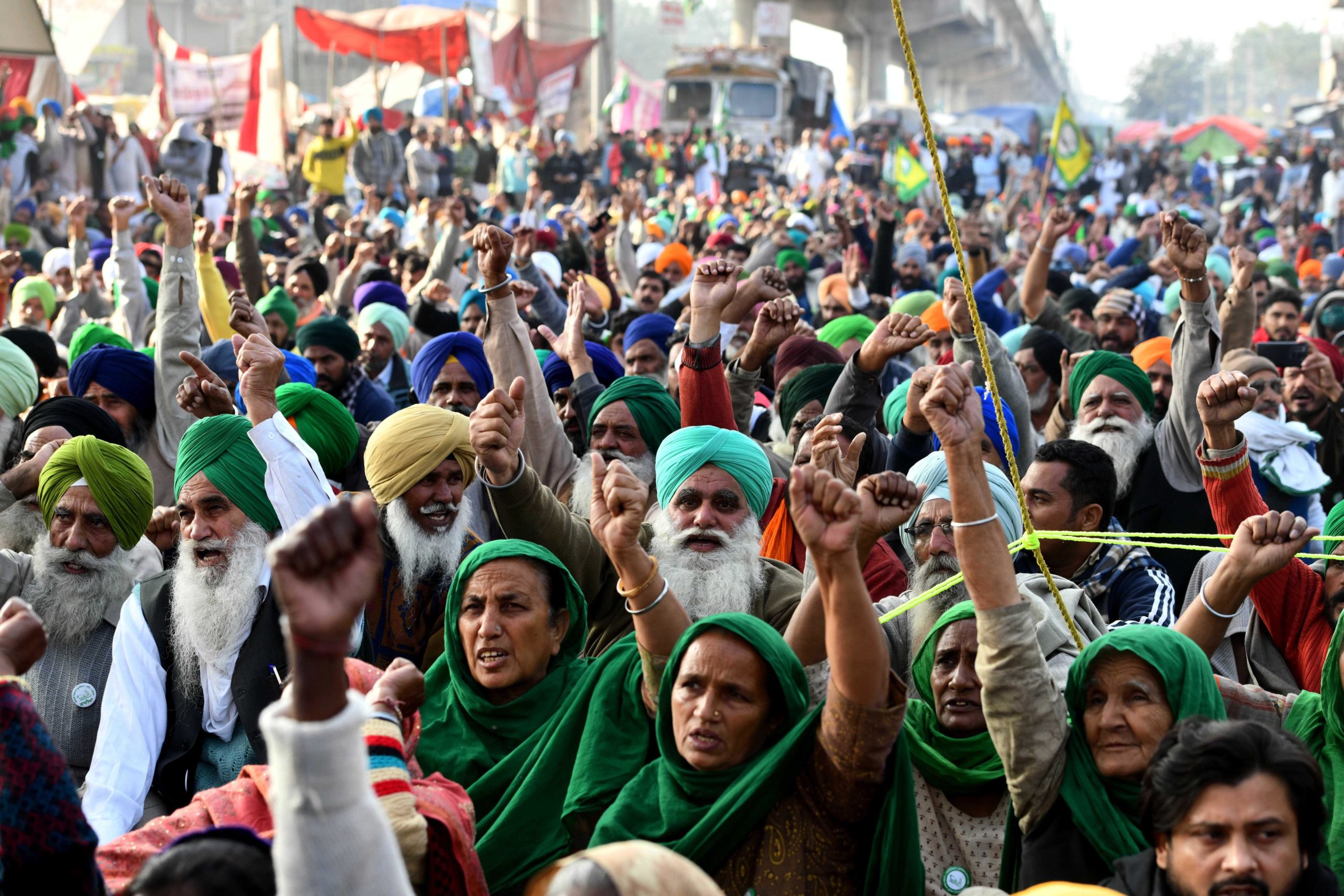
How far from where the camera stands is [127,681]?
10.7 ft

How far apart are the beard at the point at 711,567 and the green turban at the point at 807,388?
1598mm

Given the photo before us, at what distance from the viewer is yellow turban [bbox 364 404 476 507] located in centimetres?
407

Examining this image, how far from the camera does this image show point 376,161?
15.8 metres

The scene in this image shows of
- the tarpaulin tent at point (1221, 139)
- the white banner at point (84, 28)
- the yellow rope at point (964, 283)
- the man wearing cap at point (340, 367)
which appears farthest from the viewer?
the tarpaulin tent at point (1221, 139)

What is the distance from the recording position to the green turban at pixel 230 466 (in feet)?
11.8

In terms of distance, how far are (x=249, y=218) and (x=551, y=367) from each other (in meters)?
2.74

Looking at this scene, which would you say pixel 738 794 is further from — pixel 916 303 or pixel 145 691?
pixel 916 303

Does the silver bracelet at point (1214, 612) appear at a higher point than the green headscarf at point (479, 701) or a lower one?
higher

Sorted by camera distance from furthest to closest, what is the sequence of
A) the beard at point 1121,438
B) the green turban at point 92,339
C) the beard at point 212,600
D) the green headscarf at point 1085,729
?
the green turban at point 92,339 → the beard at point 1121,438 → the beard at point 212,600 → the green headscarf at point 1085,729

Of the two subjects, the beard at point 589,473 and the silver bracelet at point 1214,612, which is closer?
the silver bracelet at point 1214,612

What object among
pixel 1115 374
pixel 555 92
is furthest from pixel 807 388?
pixel 555 92

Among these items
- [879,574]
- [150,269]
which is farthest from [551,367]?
[150,269]

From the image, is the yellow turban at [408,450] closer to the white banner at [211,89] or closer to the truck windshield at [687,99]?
the white banner at [211,89]

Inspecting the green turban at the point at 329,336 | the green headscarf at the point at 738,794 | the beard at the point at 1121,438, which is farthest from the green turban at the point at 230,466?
the beard at the point at 1121,438
